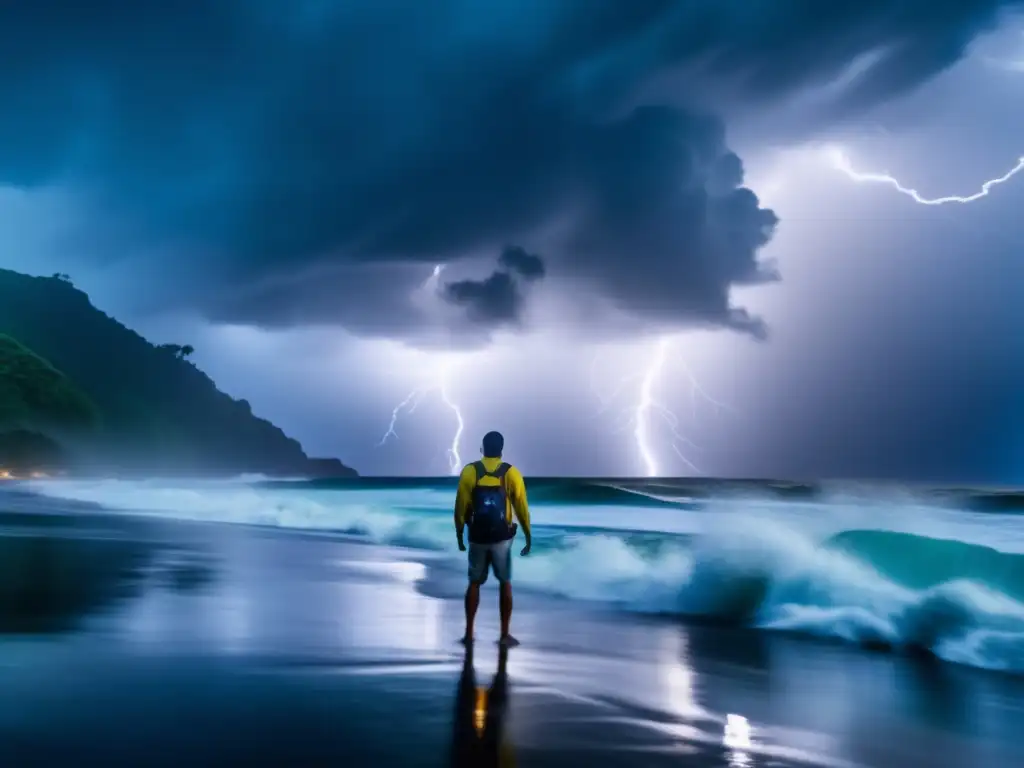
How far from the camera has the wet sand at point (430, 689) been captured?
5324 mm

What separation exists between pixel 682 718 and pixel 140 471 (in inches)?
5530

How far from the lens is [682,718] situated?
20.7 feet

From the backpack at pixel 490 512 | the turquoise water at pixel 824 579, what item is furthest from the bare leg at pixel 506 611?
the turquoise water at pixel 824 579

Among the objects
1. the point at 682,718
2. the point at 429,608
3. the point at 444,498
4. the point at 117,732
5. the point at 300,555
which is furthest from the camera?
the point at 444,498

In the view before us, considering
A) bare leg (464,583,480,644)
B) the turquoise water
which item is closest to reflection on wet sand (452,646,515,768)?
bare leg (464,583,480,644)

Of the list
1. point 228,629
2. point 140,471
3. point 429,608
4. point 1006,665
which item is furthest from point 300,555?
point 140,471

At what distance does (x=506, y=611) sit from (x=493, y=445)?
1.56 m

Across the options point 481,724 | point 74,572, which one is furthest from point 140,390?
point 481,724

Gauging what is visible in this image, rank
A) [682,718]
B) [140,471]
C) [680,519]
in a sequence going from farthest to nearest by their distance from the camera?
[140,471] < [680,519] < [682,718]

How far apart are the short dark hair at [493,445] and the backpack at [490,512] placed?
21 centimetres

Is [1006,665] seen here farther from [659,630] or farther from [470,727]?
[470,727]

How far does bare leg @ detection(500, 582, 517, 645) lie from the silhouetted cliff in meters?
143

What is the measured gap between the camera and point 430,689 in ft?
22.5

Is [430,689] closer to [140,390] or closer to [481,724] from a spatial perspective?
[481,724]
